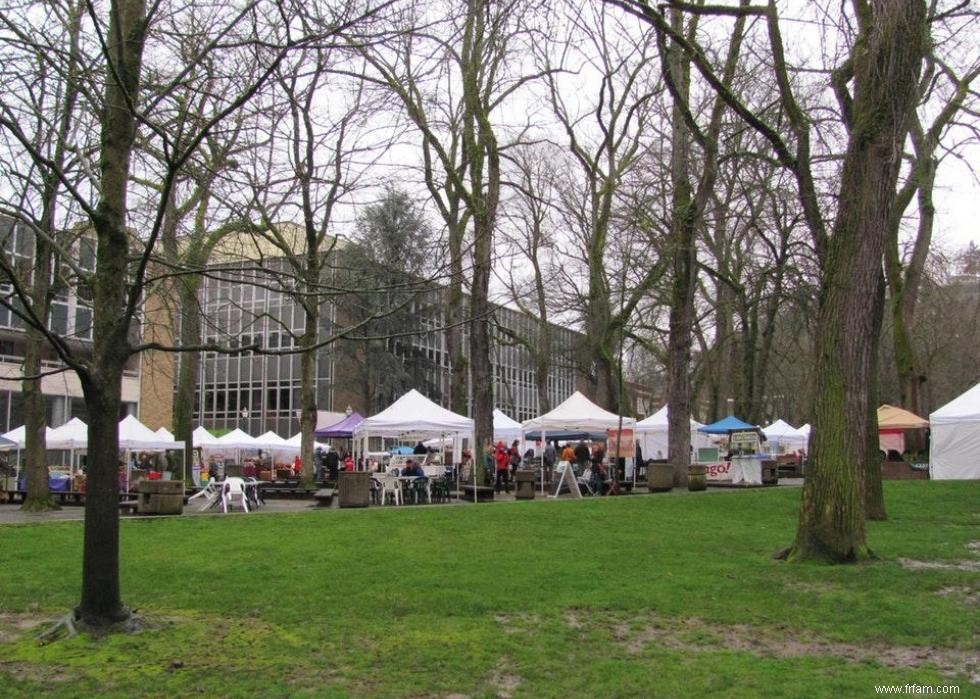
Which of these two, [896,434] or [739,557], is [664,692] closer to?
[739,557]

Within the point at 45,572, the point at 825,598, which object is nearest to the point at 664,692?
the point at 825,598

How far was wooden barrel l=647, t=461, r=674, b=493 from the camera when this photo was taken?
2269cm

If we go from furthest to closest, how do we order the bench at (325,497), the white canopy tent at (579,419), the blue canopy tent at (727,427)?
the blue canopy tent at (727,427) < the white canopy tent at (579,419) < the bench at (325,497)

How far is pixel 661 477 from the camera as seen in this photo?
2270 centimetres

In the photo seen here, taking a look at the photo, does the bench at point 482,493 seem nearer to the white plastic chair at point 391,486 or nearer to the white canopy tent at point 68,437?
the white plastic chair at point 391,486

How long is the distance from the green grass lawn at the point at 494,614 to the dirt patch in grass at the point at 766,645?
1.1 inches

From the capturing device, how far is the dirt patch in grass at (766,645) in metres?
6.03

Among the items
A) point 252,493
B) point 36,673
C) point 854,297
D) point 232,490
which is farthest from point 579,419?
point 36,673

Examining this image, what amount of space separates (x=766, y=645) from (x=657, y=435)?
34842 millimetres

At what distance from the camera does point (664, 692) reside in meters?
5.34

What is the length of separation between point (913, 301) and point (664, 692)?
2553 cm

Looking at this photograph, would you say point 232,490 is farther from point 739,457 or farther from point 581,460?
point 739,457

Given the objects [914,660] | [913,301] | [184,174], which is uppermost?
[913,301]

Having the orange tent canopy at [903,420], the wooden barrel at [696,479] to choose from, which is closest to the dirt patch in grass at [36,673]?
the wooden barrel at [696,479]
